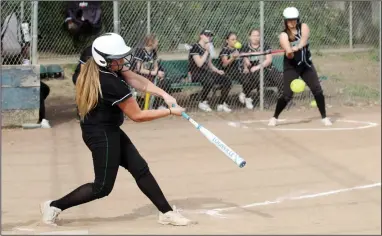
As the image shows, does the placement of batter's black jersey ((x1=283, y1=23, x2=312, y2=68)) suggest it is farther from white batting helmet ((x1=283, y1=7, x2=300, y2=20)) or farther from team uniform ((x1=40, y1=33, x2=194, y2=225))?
team uniform ((x1=40, y1=33, x2=194, y2=225))

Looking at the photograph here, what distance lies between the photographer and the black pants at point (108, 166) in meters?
6.55

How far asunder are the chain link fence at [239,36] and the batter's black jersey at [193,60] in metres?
0.17

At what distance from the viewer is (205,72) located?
1305 centimetres

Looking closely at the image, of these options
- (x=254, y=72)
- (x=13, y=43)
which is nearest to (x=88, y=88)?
(x=13, y=43)

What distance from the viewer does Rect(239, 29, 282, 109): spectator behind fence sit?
1327cm

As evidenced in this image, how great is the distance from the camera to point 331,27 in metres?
15.7

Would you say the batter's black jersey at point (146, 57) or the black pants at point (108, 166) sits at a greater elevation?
the black pants at point (108, 166)

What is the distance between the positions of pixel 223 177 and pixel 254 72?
186 inches

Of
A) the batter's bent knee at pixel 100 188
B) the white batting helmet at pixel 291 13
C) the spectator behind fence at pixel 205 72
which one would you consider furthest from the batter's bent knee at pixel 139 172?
the spectator behind fence at pixel 205 72

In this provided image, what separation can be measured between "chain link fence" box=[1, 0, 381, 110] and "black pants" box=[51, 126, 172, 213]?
5579 millimetres

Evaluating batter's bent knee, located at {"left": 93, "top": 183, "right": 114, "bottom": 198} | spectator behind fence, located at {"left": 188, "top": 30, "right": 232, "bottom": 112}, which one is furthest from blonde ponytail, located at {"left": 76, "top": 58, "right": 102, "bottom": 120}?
spectator behind fence, located at {"left": 188, "top": 30, "right": 232, "bottom": 112}

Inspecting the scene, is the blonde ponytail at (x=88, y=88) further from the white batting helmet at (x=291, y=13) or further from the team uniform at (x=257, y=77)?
the team uniform at (x=257, y=77)

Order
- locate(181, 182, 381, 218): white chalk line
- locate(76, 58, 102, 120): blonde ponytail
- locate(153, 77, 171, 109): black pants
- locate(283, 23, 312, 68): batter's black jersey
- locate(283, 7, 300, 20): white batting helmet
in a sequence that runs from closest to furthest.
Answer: locate(76, 58, 102, 120): blonde ponytail → locate(181, 182, 381, 218): white chalk line → locate(283, 7, 300, 20): white batting helmet → locate(283, 23, 312, 68): batter's black jersey → locate(153, 77, 171, 109): black pants

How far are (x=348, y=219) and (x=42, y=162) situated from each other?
4150 millimetres
